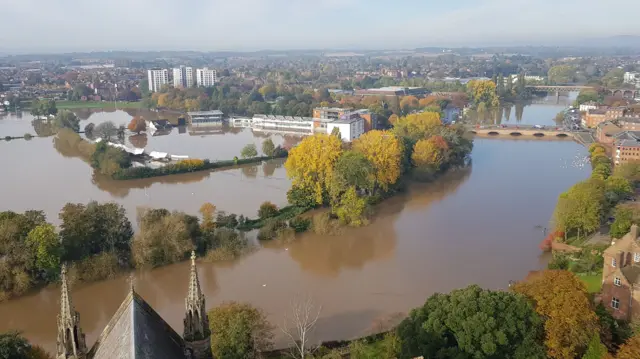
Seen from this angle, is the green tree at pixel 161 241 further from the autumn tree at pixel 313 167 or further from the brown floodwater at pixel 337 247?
the autumn tree at pixel 313 167

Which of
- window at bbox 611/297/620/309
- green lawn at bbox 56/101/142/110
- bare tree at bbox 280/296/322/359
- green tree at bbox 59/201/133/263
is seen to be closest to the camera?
bare tree at bbox 280/296/322/359

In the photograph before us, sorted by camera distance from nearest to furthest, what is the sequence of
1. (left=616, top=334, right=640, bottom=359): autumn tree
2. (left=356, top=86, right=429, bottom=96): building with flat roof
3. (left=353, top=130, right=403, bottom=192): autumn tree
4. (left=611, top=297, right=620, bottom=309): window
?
(left=616, top=334, right=640, bottom=359): autumn tree < (left=611, top=297, right=620, bottom=309): window < (left=353, top=130, right=403, bottom=192): autumn tree < (left=356, top=86, right=429, bottom=96): building with flat roof

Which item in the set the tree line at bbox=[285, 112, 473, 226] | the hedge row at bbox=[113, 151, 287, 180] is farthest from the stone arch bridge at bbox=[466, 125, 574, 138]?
the hedge row at bbox=[113, 151, 287, 180]

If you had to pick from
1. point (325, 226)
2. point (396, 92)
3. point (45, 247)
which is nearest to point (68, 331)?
point (45, 247)

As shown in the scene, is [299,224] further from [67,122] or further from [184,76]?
[184,76]

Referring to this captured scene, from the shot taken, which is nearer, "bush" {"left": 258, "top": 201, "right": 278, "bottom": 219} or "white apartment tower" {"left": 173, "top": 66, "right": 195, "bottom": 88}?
"bush" {"left": 258, "top": 201, "right": 278, "bottom": 219}

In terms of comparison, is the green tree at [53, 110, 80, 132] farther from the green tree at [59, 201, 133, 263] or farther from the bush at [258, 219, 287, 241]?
the bush at [258, 219, 287, 241]

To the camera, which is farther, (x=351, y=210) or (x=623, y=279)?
(x=351, y=210)

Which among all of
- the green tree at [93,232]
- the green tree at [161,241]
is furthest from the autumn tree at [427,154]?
the green tree at [93,232]
